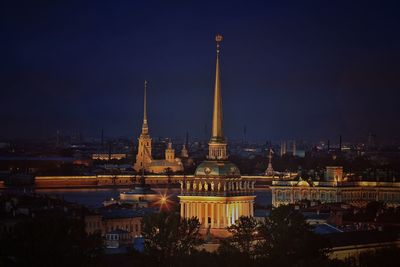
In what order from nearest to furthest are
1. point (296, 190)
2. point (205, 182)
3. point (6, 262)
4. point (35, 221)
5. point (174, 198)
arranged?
point (6, 262) < point (35, 221) < point (205, 182) < point (174, 198) < point (296, 190)

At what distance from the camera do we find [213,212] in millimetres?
53562

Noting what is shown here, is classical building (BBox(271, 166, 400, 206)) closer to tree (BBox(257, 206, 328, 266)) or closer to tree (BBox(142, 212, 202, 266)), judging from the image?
tree (BBox(257, 206, 328, 266))

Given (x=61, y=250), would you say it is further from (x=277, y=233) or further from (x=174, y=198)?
(x=174, y=198)

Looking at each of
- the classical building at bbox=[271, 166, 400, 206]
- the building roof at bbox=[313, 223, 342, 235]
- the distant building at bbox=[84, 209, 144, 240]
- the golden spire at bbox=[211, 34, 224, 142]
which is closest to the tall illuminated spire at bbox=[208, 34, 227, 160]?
the golden spire at bbox=[211, 34, 224, 142]

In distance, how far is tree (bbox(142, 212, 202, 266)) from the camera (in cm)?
4678

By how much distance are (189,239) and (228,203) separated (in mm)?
5876

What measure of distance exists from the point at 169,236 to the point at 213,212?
571 centimetres

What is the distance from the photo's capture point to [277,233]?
50094mm

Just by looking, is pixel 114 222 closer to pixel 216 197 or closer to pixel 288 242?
pixel 216 197

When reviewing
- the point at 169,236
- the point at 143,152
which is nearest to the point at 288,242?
the point at 169,236

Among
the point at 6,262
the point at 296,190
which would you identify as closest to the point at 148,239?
the point at 6,262

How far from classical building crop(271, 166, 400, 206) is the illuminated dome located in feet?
190

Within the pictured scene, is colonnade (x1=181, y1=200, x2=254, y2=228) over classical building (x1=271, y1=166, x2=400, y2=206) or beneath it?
beneath

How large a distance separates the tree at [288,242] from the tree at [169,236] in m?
1.91
